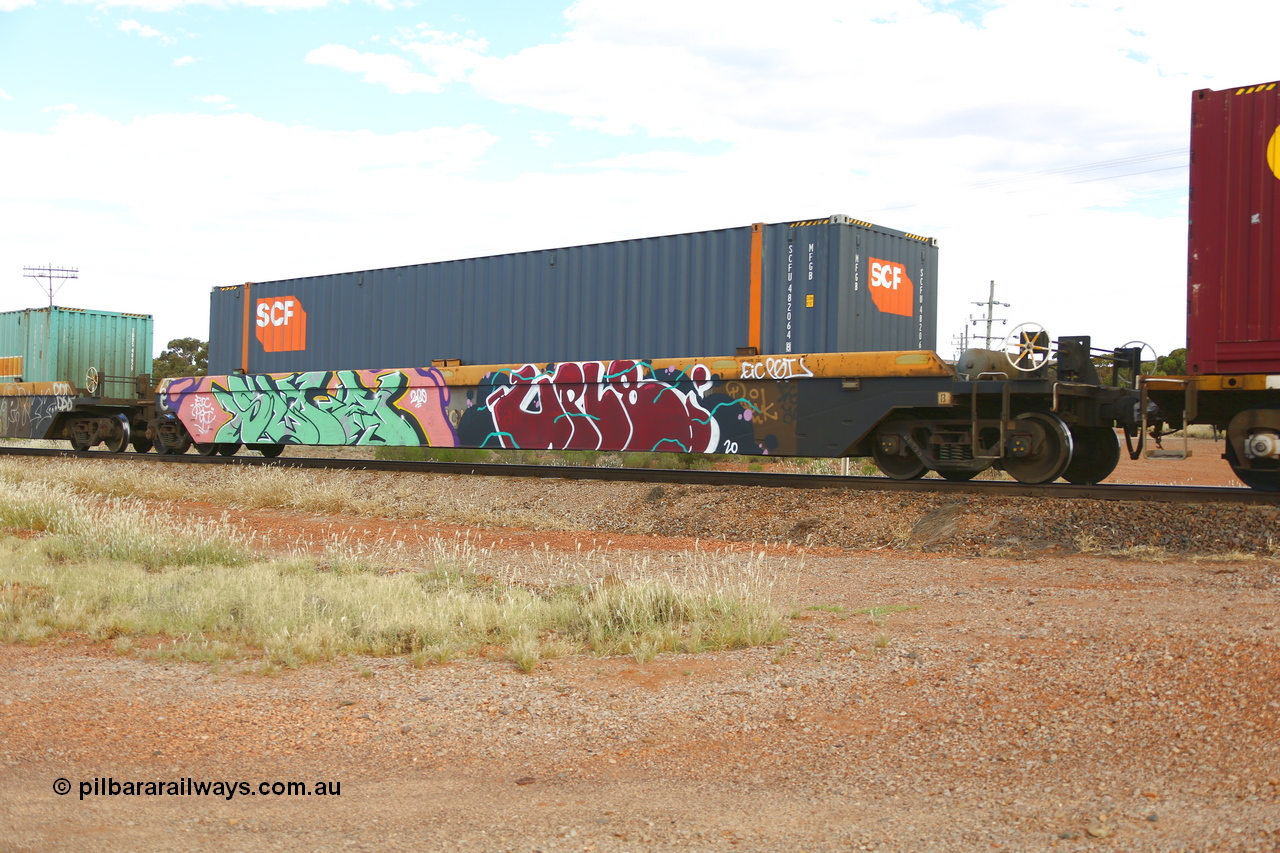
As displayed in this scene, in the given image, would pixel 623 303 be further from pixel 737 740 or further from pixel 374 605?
pixel 737 740

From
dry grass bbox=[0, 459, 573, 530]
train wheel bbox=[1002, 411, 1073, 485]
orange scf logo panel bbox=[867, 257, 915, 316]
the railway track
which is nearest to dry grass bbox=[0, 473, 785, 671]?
the railway track

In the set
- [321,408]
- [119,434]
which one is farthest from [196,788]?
[119,434]

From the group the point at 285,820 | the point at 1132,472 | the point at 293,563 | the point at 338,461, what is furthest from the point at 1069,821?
the point at 1132,472

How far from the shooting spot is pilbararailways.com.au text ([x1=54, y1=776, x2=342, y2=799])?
3.64 metres

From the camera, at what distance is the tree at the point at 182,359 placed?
172 feet

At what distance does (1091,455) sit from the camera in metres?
11.1

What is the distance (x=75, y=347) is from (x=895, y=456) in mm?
18834

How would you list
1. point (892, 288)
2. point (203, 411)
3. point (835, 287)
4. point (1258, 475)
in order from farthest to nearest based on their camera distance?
1. point (203, 411)
2. point (892, 288)
3. point (835, 287)
4. point (1258, 475)

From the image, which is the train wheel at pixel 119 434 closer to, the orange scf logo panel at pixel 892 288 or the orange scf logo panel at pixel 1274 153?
the orange scf logo panel at pixel 892 288

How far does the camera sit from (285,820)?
3400mm

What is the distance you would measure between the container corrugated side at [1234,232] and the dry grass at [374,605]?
485 cm

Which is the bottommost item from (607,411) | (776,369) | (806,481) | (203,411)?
(806,481)

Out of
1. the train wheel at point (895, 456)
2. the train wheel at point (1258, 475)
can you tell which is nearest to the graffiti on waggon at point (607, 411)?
the train wheel at point (895, 456)

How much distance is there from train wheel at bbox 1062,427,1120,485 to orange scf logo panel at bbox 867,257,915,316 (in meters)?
2.93
